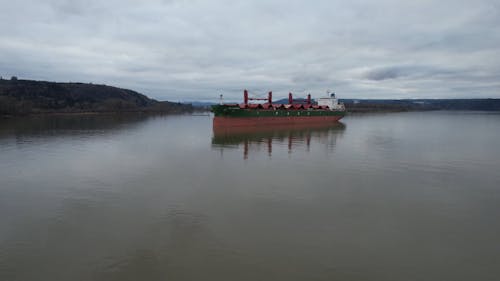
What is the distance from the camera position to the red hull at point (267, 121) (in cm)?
4662

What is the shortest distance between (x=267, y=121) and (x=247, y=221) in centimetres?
4172

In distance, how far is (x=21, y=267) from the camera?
7.07 meters

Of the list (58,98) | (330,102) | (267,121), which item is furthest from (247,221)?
(58,98)

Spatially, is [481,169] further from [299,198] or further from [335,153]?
[299,198]

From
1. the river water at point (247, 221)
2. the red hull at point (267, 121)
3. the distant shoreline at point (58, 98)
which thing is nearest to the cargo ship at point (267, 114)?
the red hull at point (267, 121)

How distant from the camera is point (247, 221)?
9.88 m

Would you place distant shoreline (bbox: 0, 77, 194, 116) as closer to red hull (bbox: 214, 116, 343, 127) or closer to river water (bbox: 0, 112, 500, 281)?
red hull (bbox: 214, 116, 343, 127)

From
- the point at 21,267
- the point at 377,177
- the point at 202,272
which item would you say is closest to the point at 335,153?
the point at 377,177

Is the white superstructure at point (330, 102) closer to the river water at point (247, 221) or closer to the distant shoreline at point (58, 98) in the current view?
the river water at point (247, 221)

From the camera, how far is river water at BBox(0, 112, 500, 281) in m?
7.20

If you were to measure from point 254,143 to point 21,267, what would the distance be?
23.1m

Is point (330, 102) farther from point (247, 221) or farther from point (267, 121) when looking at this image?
point (247, 221)

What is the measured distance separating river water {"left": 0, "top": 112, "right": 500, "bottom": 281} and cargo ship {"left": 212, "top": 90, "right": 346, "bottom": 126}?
27.7 metres

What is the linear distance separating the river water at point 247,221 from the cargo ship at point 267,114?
2768cm
